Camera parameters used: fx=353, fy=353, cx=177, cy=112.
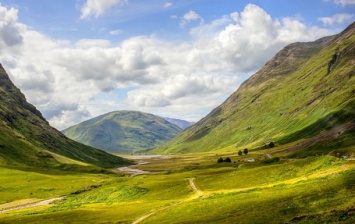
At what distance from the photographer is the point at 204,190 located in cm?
7988

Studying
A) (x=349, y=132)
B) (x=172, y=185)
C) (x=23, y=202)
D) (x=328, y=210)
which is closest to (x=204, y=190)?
(x=172, y=185)

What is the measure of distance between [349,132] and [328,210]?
6598 inches

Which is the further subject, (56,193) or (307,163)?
(56,193)

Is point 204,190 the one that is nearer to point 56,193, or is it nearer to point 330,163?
point 330,163

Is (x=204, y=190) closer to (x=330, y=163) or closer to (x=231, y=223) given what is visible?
(x=330, y=163)

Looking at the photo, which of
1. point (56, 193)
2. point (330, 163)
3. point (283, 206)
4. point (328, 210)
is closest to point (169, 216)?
point (283, 206)

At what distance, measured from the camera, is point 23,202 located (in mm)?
117500

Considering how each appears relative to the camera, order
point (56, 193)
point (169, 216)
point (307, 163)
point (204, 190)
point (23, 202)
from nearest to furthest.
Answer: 1. point (169, 216)
2. point (307, 163)
3. point (204, 190)
4. point (23, 202)
5. point (56, 193)

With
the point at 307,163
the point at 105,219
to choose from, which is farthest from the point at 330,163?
the point at 105,219

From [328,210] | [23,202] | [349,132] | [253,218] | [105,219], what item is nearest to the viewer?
[328,210]

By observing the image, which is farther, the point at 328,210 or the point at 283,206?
the point at 283,206

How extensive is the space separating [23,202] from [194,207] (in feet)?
274

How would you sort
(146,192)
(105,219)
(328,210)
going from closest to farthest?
→ (328,210) → (105,219) → (146,192)

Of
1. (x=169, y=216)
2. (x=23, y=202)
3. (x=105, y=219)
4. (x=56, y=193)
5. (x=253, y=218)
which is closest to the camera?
(x=253, y=218)
